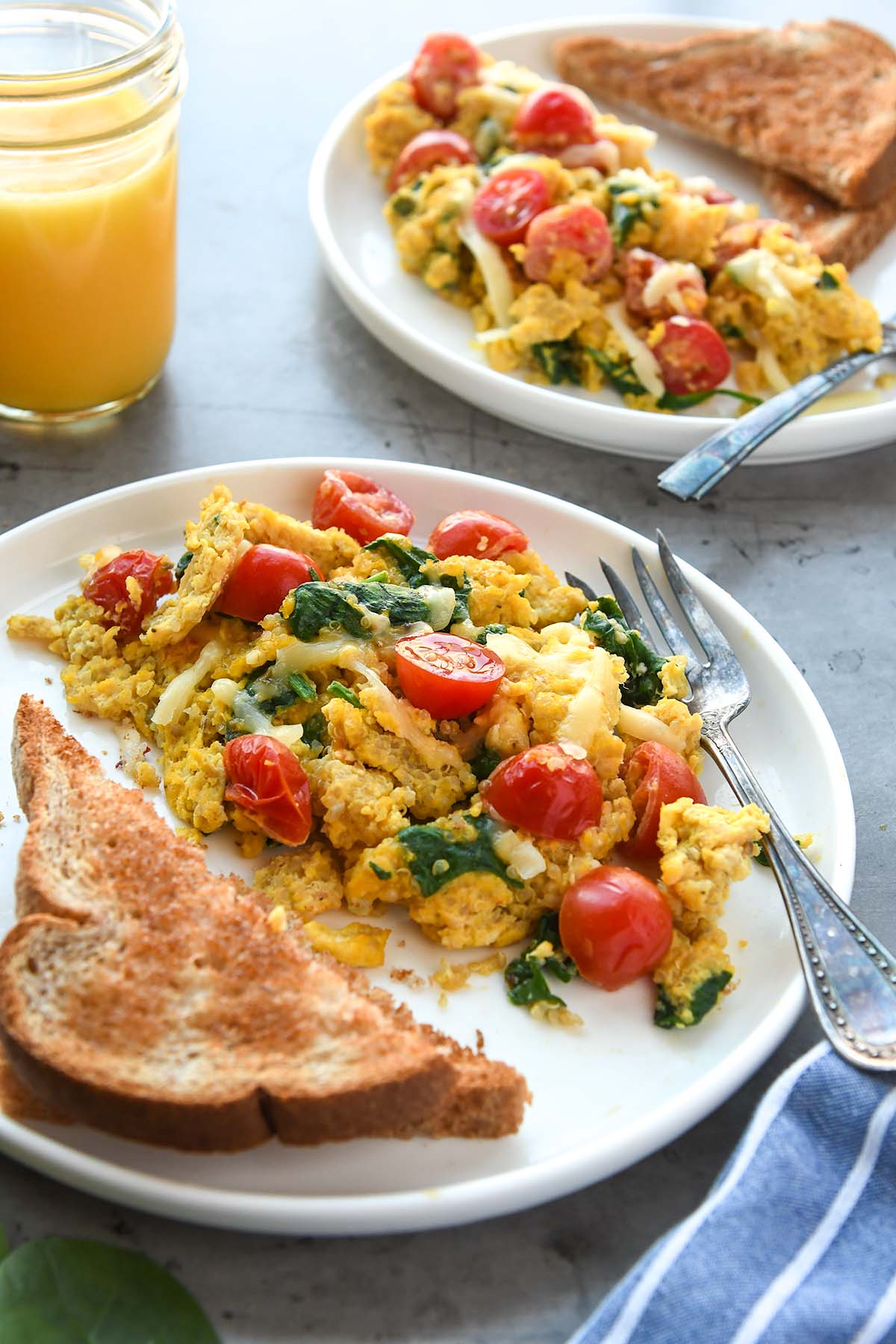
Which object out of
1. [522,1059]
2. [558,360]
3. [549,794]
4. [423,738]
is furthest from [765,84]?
[522,1059]

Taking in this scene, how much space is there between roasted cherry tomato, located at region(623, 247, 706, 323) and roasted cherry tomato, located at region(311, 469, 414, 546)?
4.28ft

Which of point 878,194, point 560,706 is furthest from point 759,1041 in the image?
point 878,194

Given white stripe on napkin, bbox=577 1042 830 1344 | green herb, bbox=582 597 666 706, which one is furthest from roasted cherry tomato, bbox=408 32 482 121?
white stripe on napkin, bbox=577 1042 830 1344

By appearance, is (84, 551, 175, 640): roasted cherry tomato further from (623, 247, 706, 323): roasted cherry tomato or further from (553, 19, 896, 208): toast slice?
(553, 19, 896, 208): toast slice

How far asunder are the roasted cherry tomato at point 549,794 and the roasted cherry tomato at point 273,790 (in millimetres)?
386

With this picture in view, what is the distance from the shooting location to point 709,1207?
7.23 feet

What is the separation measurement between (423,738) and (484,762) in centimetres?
14

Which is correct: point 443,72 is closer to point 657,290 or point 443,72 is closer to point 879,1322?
point 657,290

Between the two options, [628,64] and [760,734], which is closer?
[760,734]

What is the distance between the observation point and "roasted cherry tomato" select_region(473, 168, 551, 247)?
4.34m

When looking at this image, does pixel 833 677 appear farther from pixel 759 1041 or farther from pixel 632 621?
pixel 759 1041

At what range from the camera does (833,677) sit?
3.68 metres

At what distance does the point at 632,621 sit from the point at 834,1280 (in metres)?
1.62

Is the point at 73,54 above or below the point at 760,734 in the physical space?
above
